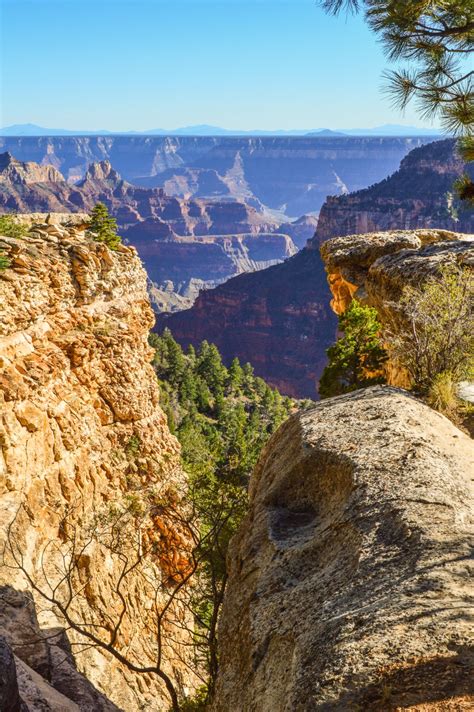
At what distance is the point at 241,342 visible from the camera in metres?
139

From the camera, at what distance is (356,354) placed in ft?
65.4

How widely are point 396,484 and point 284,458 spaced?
2.89 meters

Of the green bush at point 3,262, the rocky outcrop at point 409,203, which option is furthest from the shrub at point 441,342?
the rocky outcrop at point 409,203

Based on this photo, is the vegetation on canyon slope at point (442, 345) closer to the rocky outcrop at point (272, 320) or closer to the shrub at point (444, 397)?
the shrub at point (444, 397)

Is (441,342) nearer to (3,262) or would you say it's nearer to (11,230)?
(3,262)

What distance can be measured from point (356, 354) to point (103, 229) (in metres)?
13.9

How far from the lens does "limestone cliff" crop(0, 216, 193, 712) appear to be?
16422 mm

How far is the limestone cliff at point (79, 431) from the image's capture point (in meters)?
16.4

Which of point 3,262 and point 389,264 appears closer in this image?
point 3,262

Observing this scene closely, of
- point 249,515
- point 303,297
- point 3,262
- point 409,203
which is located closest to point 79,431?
point 3,262

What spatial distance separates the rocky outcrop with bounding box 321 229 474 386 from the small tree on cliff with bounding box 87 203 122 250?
10.7 meters

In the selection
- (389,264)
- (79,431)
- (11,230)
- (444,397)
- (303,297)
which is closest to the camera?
(444,397)

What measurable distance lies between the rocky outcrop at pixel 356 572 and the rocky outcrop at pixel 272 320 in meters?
112

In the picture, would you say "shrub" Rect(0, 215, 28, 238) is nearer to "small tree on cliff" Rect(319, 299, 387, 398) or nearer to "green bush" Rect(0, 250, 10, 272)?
"green bush" Rect(0, 250, 10, 272)
